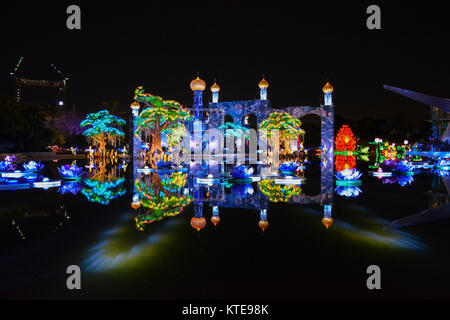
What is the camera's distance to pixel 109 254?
3.91m

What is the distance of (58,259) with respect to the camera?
3.75m

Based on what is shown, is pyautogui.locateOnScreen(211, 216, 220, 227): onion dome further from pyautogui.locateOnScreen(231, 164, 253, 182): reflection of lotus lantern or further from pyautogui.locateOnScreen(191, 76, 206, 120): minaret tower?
pyautogui.locateOnScreen(191, 76, 206, 120): minaret tower

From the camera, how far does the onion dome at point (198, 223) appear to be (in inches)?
201

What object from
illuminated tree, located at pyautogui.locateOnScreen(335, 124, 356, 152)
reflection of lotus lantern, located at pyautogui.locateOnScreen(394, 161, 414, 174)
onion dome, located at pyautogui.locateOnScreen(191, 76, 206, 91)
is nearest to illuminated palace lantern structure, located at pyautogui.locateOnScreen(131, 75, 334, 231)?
onion dome, located at pyautogui.locateOnScreen(191, 76, 206, 91)

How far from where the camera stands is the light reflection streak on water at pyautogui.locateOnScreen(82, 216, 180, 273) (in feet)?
11.6

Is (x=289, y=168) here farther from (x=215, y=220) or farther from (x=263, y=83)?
(x=263, y=83)

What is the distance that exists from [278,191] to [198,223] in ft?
13.0

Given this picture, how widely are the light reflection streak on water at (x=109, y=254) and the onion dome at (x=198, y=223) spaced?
20.9 inches

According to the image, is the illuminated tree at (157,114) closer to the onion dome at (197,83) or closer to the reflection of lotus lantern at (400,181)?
the reflection of lotus lantern at (400,181)

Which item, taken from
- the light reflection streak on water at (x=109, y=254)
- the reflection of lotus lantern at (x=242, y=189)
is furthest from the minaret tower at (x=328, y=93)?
the light reflection streak on water at (x=109, y=254)

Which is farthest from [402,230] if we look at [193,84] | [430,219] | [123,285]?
[193,84]

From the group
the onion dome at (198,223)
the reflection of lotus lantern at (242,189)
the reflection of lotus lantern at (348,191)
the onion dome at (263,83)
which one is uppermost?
the onion dome at (263,83)

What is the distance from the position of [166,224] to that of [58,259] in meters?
1.81
